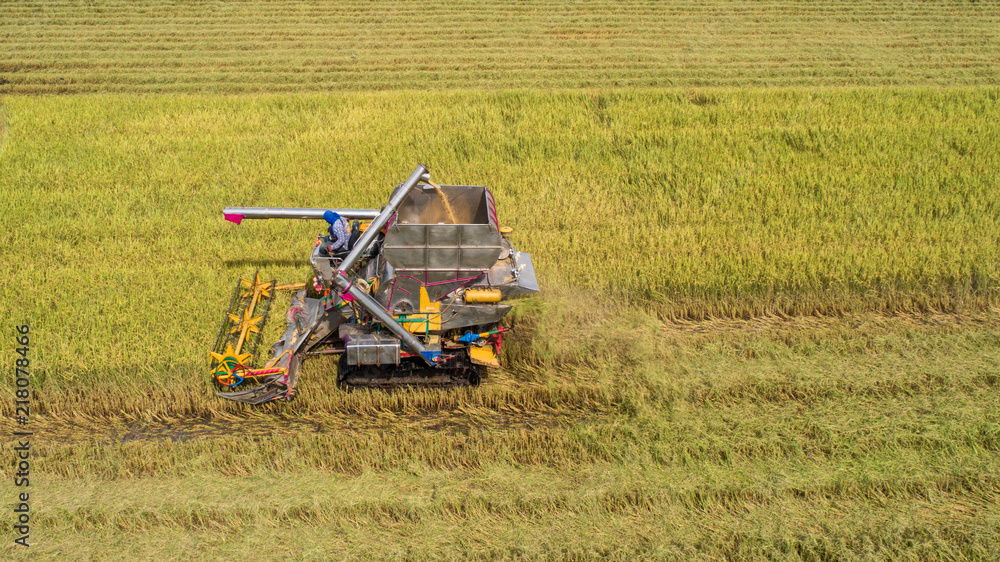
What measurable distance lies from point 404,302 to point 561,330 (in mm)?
2380

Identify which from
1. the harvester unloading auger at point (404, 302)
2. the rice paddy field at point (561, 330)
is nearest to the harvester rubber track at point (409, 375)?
the harvester unloading auger at point (404, 302)

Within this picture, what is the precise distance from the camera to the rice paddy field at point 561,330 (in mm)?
6051

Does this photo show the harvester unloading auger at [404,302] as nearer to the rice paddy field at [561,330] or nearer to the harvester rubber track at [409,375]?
the harvester rubber track at [409,375]

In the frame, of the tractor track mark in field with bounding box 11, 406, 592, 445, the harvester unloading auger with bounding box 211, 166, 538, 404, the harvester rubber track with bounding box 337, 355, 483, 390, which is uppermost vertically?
the harvester unloading auger with bounding box 211, 166, 538, 404

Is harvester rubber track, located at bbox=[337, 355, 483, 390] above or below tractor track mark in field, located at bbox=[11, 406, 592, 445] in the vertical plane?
above

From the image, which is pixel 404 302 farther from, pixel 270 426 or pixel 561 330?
pixel 561 330

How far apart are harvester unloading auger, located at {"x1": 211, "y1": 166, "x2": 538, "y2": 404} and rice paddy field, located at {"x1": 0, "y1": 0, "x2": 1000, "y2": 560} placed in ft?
1.05

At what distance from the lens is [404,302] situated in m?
7.28

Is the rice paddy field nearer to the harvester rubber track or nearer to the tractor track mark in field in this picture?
the tractor track mark in field

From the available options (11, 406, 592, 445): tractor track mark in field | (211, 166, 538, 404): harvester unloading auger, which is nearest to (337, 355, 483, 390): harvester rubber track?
(211, 166, 538, 404): harvester unloading auger

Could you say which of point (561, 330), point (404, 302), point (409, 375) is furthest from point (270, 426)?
point (561, 330)

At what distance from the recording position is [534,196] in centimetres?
1192

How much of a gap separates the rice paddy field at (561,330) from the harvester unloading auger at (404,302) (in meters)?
0.32

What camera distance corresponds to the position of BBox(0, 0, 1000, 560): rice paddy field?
605 centimetres
